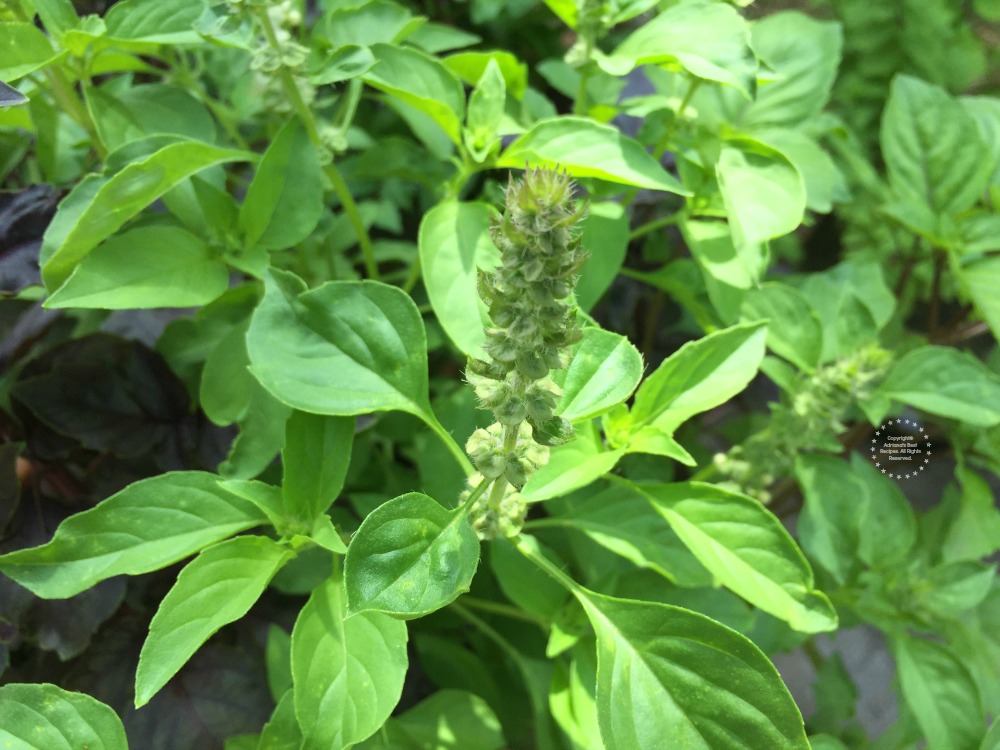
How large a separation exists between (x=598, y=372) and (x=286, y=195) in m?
0.31

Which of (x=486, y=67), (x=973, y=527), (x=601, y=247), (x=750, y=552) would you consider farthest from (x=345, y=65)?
(x=973, y=527)

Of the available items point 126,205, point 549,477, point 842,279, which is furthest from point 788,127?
point 126,205

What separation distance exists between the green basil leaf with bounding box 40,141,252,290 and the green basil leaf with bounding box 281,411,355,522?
0.63 ft

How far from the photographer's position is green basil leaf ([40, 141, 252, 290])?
0.51 metres

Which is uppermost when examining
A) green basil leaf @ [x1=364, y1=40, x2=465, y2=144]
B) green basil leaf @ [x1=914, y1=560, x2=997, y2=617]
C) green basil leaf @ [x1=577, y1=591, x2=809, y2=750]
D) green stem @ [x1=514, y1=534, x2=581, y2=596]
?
green basil leaf @ [x1=364, y1=40, x2=465, y2=144]

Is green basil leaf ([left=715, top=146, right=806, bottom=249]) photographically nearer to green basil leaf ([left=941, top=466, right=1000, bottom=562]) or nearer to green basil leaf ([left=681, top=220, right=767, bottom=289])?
green basil leaf ([left=681, top=220, right=767, bottom=289])

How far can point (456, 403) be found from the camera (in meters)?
0.76

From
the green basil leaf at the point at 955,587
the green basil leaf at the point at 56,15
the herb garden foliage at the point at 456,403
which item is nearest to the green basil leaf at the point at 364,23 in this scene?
the herb garden foliage at the point at 456,403

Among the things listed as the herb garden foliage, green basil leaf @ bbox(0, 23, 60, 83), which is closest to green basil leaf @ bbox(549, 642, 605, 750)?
the herb garden foliage

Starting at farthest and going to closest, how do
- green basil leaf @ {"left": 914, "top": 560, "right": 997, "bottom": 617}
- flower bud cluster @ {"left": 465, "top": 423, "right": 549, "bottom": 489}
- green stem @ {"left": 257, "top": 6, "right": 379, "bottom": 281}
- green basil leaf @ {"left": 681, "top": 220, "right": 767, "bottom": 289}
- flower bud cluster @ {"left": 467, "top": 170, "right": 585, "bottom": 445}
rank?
green basil leaf @ {"left": 914, "top": 560, "right": 997, "bottom": 617}, green basil leaf @ {"left": 681, "top": 220, "right": 767, "bottom": 289}, green stem @ {"left": 257, "top": 6, "right": 379, "bottom": 281}, flower bud cluster @ {"left": 465, "top": 423, "right": 549, "bottom": 489}, flower bud cluster @ {"left": 467, "top": 170, "right": 585, "bottom": 445}

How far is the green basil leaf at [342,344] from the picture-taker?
52 centimetres

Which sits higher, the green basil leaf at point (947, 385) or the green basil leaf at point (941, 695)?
the green basil leaf at point (947, 385)

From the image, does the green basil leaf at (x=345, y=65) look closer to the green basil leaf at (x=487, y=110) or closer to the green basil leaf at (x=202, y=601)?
the green basil leaf at (x=487, y=110)

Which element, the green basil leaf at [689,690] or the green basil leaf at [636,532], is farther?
the green basil leaf at [636,532]
